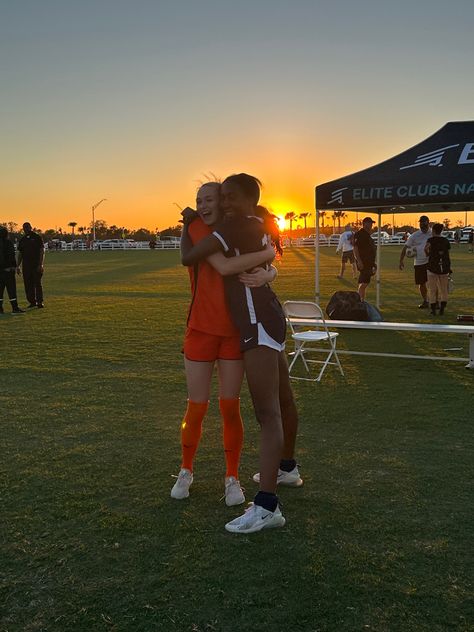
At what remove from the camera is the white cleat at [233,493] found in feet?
12.0

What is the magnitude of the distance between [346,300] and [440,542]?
7736 mm

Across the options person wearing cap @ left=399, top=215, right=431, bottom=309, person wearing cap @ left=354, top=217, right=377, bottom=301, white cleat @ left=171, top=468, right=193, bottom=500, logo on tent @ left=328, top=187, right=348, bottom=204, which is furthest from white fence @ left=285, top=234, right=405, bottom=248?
white cleat @ left=171, top=468, right=193, bottom=500

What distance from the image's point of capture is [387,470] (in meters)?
4.21

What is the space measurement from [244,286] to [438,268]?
994 cm

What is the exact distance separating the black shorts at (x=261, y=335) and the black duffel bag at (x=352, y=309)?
764 cm

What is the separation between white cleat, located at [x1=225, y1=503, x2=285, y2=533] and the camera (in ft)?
10.8

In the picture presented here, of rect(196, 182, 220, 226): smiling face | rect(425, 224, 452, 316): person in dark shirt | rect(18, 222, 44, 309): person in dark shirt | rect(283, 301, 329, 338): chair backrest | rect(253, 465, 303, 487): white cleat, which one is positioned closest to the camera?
rect(196, 182, 220, 226): smiling face

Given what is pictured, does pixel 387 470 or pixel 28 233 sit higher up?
pixel 28 233

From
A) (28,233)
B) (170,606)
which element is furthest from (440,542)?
(28,233)

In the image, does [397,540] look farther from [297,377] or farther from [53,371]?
[53,371]

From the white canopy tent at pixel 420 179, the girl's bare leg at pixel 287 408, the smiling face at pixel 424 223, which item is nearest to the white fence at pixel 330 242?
the smiling face at pixel 424 223

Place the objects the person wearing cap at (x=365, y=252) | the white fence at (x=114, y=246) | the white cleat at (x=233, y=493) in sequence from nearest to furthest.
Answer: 1. the white cleat at (x=233, y=493)
2. the person wearing cap at (x=365, y=252)
3. the white fence at (x=114, y=246)

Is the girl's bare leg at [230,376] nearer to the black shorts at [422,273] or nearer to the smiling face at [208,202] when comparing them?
the smiling face at [208,202]

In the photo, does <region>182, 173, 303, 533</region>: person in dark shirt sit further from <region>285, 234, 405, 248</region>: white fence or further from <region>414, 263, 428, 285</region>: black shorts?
<region>285, 234, 405, 248</region>: white fence
